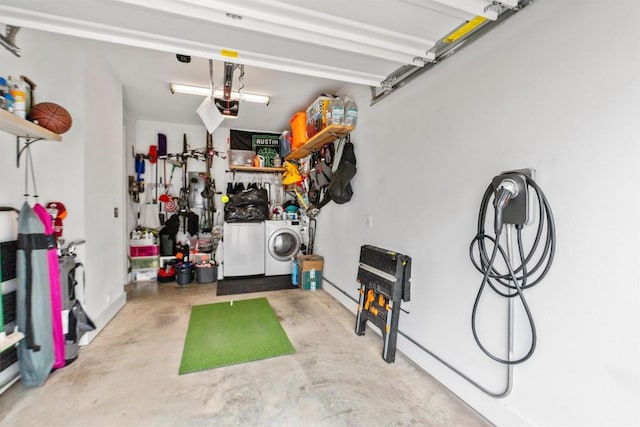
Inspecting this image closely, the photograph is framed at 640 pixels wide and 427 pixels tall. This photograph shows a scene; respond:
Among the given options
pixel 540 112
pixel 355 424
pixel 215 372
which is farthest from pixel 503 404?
pixel 215 372

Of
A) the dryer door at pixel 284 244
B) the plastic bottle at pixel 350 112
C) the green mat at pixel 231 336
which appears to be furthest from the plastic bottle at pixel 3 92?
the dryer door at pixel 284 244

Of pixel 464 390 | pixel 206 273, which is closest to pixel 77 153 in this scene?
pixel 206 273

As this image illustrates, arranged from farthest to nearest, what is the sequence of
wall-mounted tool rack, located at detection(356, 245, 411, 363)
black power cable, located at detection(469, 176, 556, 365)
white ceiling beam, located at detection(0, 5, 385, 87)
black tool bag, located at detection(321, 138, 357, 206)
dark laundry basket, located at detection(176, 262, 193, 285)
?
dark laundry basket, located at detection(176, 262, 193, 285)
black tool bag, located at detection(321, 138, 357, 206)
wall-mounted tool rack, located at detection(356, 245, 411, 363)
white ceiling beam, located at detection(0, 5, 385, 87)
black power cable, located at detection(469, 176, 556, 365)

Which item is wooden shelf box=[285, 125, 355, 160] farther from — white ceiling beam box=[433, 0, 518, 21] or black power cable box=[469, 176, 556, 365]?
black power cable box=[469, 176, 556, 365]

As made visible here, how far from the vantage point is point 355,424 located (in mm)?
1585

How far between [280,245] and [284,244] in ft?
0.24

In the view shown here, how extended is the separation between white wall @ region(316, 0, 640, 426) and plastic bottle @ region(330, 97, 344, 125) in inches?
36.6

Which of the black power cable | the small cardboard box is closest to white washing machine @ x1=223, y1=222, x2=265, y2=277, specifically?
the small cardboard box

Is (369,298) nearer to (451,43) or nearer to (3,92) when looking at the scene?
(451,43)

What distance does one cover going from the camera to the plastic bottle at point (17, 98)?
1.85m

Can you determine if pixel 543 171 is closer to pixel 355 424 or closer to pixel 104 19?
pixel 355 424

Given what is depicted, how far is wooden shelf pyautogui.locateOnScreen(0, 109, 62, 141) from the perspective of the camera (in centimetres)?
165

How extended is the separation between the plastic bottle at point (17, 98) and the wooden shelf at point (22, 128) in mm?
102

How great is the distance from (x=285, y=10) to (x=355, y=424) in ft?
7.93
